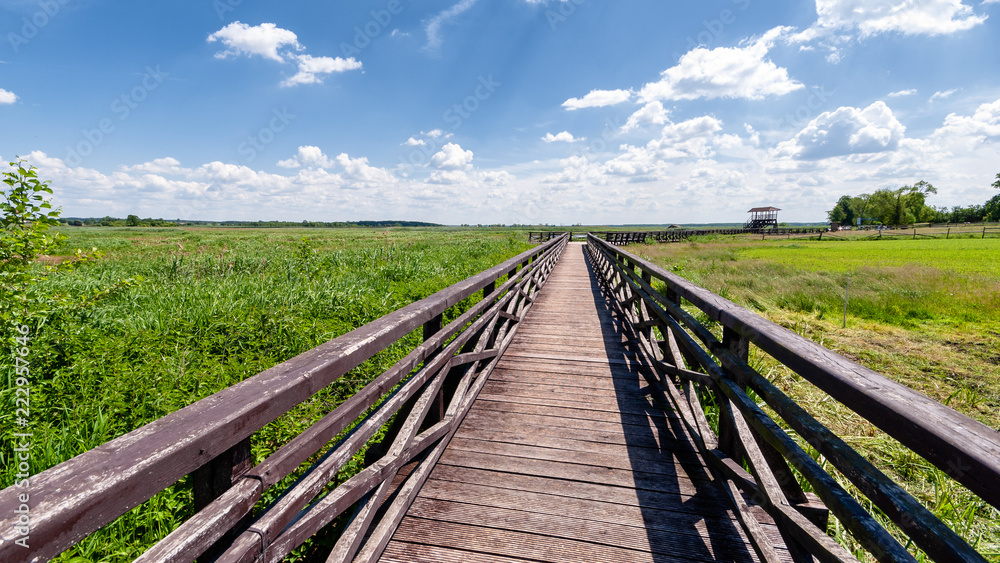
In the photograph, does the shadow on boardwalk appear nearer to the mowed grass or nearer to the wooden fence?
the mowed grass

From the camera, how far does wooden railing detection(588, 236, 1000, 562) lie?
1.01m


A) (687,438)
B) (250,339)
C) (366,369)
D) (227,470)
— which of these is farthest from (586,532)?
(250,339)

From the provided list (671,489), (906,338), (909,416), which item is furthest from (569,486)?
(906,338)

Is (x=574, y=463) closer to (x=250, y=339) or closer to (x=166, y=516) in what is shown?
(x=166, y=516)

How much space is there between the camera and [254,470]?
126cm

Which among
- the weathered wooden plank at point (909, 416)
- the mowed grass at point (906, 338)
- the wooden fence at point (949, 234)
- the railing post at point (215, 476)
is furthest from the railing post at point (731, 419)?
the wooden fence at point (949, 234)

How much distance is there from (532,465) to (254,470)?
191 cm

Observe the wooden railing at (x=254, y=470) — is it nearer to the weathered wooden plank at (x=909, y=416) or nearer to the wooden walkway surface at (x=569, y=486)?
the wooden walkway surface at (x=569, y=486)

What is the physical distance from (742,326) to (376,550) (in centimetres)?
215

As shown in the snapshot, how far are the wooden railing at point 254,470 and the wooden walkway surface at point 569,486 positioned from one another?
0.26 metres

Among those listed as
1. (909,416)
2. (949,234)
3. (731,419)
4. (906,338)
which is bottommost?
(906,338)

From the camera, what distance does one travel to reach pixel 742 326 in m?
2.22

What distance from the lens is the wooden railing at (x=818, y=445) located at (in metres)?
1.01

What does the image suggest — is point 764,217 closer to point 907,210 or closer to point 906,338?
point 907,210
